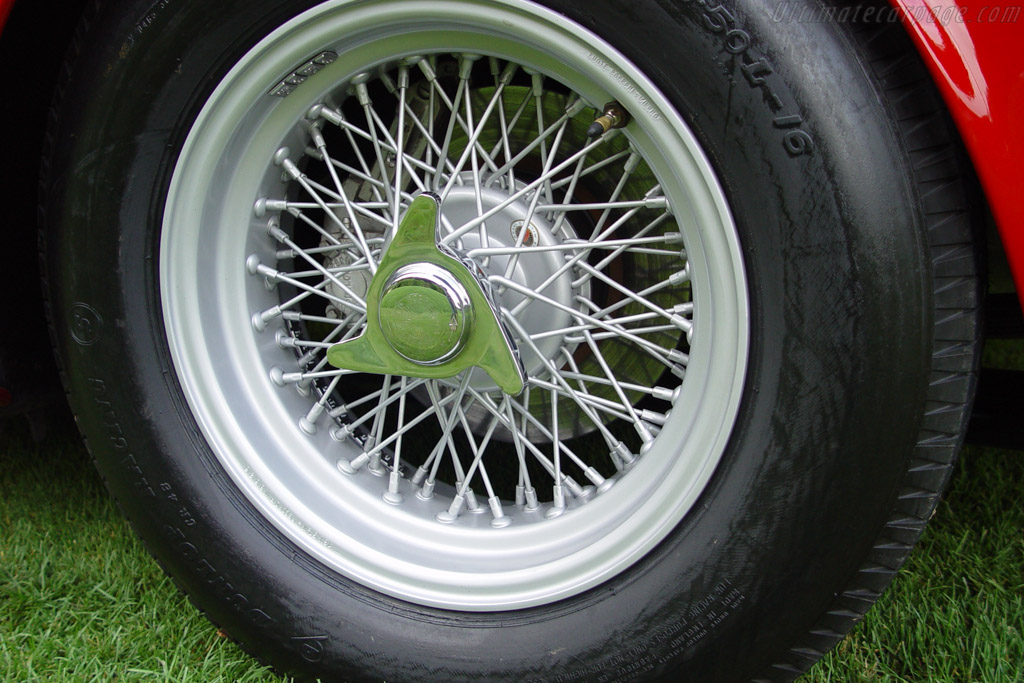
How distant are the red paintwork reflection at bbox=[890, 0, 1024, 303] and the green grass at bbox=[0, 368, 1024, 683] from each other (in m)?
0.76

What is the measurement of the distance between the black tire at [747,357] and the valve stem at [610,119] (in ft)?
0.28

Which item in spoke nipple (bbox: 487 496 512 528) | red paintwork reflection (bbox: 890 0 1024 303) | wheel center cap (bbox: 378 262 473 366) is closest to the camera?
red paintwork reflection (bbox: 890 0 1024 303)

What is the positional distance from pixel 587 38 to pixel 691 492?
0.56 meters

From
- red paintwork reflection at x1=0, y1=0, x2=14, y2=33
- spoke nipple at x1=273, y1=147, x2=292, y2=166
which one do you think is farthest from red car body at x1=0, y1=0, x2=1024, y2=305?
red paintwork reflection at x1=0, y1=0, x2=14, y2=33

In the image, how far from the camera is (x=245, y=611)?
3.83ft

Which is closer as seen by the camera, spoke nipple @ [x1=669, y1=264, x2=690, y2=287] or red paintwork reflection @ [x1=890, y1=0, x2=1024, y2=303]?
red paintwork reflection @ [x1=890, y1=0, x2=1024, y2=303]

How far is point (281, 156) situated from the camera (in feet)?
3.90

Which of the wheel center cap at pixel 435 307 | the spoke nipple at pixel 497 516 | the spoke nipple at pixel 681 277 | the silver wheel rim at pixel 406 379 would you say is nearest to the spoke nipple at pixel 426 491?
the silver wheel rim at pixel 406 379

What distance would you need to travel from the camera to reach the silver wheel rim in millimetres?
929

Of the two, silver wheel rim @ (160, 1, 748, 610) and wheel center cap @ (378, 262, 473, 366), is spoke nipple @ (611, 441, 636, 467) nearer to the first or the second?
silver wheel rim @ (160, 1, 748, 610)

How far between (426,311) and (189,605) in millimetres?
764

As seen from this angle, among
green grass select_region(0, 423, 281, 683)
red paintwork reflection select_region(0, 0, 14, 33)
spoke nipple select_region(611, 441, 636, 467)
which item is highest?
red paintwork reflection select_region(0, 0, 14, 33)

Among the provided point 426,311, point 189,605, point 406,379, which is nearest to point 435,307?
point 426,311

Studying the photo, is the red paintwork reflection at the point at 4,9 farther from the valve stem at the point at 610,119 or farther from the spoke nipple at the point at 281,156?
the valve stem at the point at 610,119
